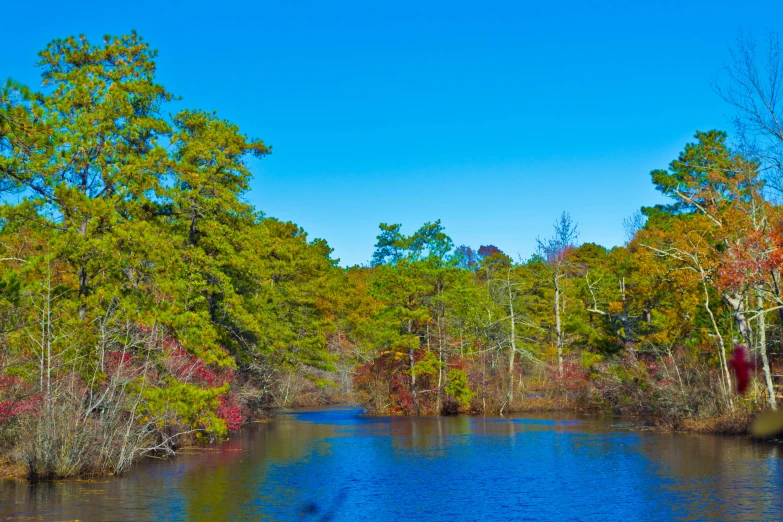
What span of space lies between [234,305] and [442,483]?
55.2ft

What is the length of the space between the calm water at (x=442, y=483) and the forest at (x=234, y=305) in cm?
218

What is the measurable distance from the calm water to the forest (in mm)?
2176

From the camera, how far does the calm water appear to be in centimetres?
1539

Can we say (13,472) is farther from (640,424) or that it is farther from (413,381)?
(413,381)

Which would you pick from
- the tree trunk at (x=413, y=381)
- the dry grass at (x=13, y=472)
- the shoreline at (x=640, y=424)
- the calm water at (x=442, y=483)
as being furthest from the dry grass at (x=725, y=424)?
the dry grass at (x=13, y=472)

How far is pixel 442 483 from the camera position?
19578 mm

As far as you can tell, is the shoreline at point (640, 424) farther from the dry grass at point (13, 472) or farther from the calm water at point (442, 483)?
the calm water at point (442, 483)

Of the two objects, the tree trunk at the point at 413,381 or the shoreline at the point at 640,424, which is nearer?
the shoreline at the point at 640,424

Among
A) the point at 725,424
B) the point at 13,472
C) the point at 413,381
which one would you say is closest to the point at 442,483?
the point at 13,472

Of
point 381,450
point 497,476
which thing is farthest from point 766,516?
point 381,450

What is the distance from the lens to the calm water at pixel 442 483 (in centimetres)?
1539

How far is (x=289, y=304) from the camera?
51.9m

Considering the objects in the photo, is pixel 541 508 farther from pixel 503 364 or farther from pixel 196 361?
pixel 503 364

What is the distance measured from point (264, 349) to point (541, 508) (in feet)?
88.5
